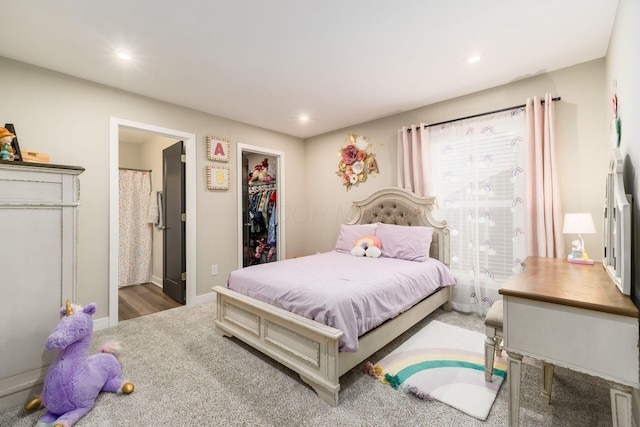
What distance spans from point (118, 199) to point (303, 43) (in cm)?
269

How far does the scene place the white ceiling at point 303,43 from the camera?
1.75 meters

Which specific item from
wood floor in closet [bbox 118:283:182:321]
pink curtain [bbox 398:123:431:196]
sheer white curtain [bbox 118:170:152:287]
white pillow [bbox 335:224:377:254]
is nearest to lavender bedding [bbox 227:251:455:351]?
white pillow [bbox 335:224:377:254]

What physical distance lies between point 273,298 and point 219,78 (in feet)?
6.96

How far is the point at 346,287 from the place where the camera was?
192cm

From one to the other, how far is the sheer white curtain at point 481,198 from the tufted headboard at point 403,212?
117 mm

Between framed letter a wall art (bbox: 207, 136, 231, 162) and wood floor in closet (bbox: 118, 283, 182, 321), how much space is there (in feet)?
6.34

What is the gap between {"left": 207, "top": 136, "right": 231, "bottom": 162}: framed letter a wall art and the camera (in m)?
3.52

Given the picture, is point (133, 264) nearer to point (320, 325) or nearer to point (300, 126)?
point (300, 126)

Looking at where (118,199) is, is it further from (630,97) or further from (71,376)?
(630,97)

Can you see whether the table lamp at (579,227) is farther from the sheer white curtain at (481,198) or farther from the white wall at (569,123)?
the sheer white curtain at (481,198)

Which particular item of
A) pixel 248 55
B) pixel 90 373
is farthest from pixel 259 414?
pixel 248 55

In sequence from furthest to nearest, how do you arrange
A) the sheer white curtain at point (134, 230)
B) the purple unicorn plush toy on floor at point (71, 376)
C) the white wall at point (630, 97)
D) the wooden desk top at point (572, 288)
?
the sheer white curtain at point (134, 230) < the purple unicorn plush toy on floor at point (71, 376) < the white wall at point (630, 97) < the wooden desk top at point (572, 288)

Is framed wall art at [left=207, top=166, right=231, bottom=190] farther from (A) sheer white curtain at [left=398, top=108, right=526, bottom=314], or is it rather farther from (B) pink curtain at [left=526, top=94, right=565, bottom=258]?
Result: (B) pink curtain at [left=526, top=94, right=565, bottom=258]

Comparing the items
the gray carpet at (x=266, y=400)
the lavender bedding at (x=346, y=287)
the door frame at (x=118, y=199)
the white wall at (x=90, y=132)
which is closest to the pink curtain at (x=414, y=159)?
the lavender bedding at (x=346, y=287)
